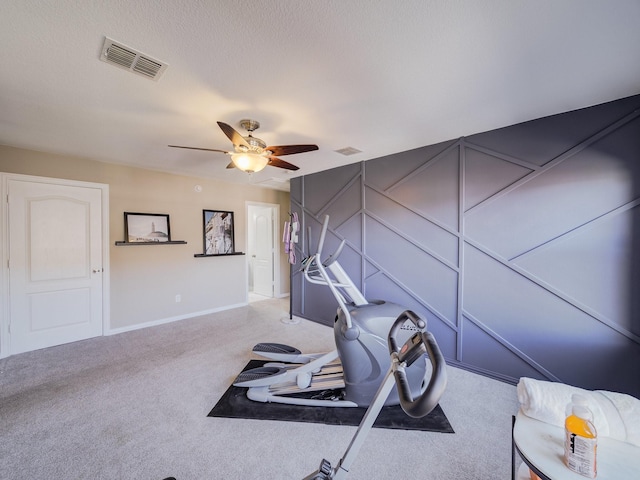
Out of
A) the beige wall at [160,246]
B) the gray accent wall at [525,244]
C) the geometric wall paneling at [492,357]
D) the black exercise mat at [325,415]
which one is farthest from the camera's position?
the beige wall at [160,246]

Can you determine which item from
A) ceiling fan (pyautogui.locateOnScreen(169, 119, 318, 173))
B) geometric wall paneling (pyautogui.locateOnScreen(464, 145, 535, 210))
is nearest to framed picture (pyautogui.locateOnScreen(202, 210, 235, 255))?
ceiling fan (pyautogui.locateOnScreen(169, 119, 318, 173))

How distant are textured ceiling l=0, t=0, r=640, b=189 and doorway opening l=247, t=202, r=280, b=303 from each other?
3.48 m

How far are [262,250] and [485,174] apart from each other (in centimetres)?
507

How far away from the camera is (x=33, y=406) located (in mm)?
2225

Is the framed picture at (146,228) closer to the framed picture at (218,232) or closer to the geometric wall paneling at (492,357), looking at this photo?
the framed picture at (218,232)

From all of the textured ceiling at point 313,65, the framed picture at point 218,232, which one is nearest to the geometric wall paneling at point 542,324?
the textured ceiling at point 313,65

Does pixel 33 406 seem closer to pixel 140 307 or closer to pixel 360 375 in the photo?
pixel 140 307

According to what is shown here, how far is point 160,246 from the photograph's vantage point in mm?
4371

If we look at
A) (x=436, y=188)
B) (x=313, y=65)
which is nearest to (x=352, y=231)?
(x=436, y=188)

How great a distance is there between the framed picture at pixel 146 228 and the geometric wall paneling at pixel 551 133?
4.78 metres

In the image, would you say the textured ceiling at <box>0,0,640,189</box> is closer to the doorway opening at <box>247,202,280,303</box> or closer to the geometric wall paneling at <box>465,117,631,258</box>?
the geometric wall paneling at <box>465,117,631,258</box>

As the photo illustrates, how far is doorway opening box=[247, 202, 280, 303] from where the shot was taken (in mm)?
6195

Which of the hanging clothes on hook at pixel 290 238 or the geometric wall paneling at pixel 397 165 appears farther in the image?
the hanging clothes on hook at pixel 290 238

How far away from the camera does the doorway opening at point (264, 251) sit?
20.3ft
